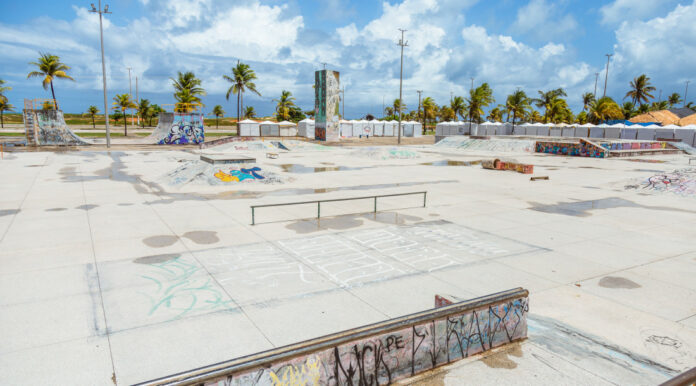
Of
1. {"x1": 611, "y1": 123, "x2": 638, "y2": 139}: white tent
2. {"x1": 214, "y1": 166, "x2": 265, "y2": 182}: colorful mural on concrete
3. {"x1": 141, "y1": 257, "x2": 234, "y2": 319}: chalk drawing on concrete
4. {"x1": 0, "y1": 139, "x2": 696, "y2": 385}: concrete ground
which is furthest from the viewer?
{"x1": 611, "y1": 123, "x2": 638, "y2": 139}: white tent

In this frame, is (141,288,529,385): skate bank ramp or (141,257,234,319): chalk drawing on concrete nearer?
(141,288,529,385): skate bank ramp

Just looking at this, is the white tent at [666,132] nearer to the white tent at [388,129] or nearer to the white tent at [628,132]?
the white tent at [628,132]

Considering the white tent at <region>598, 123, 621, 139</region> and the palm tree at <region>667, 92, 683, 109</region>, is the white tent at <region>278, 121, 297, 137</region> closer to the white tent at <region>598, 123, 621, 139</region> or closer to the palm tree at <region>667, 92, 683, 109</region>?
the white tent at <region>598, 123, 621, 139</region>

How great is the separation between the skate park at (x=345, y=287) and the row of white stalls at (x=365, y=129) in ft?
171

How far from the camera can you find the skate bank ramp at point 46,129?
41.6 meters

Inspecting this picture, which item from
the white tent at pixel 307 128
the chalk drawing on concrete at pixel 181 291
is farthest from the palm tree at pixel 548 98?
the chalk drawing on concrete at pixel 181 291

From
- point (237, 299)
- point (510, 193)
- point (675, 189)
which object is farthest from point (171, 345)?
point (675, 189)

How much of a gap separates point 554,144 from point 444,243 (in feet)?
125

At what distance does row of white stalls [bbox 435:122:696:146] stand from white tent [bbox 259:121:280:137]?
3108 centimetres

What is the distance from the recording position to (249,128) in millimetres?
66000

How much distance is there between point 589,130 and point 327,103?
39.9 metres

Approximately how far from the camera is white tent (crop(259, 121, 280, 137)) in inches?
2648

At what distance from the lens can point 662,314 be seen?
6773 millimetres

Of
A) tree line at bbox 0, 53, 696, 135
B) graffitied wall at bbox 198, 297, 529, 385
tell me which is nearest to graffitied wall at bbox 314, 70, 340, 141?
tree line at bbox 0, 53, 696, 135
